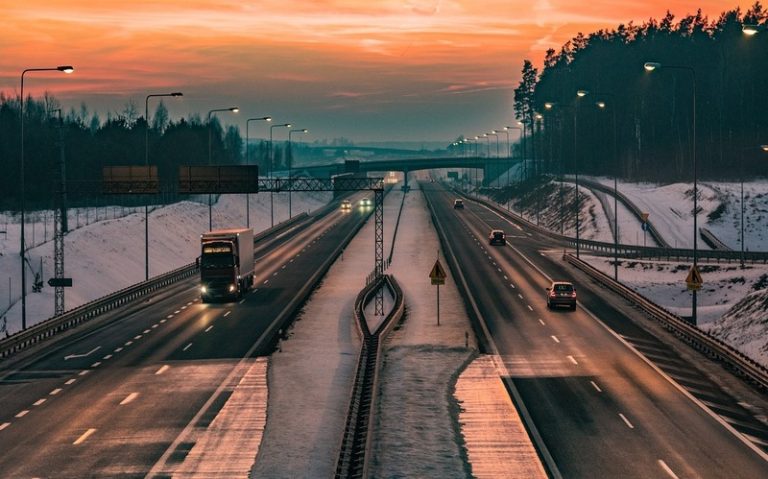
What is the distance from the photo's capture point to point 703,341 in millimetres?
47750

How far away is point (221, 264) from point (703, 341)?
32.3 metres

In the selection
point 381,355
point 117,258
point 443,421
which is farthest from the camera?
point 117,258

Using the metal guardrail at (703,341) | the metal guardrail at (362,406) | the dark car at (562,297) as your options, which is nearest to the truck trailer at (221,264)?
the metal guardrail at (362,406)

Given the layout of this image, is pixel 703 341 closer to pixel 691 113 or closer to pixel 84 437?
pixel 84 437

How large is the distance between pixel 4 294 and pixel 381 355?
38.4m

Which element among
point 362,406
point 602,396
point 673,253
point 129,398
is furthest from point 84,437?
point 673,253

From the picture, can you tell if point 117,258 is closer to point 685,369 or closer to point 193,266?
point 193,266

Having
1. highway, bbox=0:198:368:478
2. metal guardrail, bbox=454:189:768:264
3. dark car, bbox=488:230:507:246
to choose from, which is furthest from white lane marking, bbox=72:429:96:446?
dark car, bbox=488:230:507:246

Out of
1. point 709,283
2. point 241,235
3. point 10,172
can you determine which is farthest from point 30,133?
point 709,283

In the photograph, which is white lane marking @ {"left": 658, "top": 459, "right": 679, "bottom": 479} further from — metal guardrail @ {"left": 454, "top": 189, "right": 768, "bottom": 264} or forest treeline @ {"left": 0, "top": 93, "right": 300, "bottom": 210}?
forest treeline @ {"left": 0, "top": 93, "right": 300, "bottom": 210}

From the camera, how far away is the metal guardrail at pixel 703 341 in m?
40.0

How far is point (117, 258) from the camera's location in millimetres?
98750

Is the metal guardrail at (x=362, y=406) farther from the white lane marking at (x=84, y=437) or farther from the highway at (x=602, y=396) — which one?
the white lane marking at (x=84, y=437)

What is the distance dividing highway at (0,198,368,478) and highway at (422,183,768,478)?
11624mm
